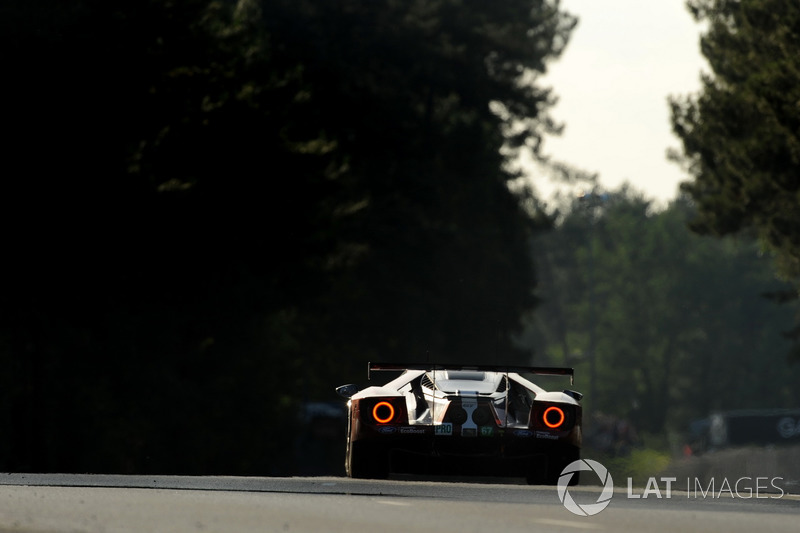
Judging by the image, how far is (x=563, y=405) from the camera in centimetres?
1761

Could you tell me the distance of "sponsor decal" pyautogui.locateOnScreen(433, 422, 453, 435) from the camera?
17.2 meters

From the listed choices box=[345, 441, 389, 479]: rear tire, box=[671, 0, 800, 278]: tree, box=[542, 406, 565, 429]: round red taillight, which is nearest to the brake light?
box=[542, 406, 565, 429]: round red taillight

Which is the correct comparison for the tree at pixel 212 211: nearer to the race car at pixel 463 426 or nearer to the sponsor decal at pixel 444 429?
the race car at pixel 463 426

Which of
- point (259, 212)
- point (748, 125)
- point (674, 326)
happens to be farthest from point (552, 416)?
point (674, 326)

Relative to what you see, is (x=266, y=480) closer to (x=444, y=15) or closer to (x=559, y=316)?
(x=444, y=15)

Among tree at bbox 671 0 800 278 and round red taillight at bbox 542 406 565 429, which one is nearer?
round red taillight at bbox 542 406 565 429

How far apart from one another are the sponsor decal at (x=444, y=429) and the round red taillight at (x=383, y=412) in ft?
1.91

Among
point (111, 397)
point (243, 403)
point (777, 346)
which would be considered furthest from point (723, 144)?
point (777, 346)

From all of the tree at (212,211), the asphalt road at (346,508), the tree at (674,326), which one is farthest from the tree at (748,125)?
the tree at (674,326)

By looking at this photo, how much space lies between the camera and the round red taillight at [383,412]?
58.1 feet

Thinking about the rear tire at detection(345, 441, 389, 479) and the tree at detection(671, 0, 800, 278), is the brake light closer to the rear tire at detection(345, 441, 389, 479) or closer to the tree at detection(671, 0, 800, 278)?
the rear tire at detection(345, 441, 389, 479)

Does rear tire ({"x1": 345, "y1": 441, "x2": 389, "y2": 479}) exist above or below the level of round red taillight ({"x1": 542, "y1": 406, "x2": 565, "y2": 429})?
below

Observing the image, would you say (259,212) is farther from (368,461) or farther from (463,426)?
(463,426)

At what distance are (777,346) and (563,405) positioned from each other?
13518 centimetres
